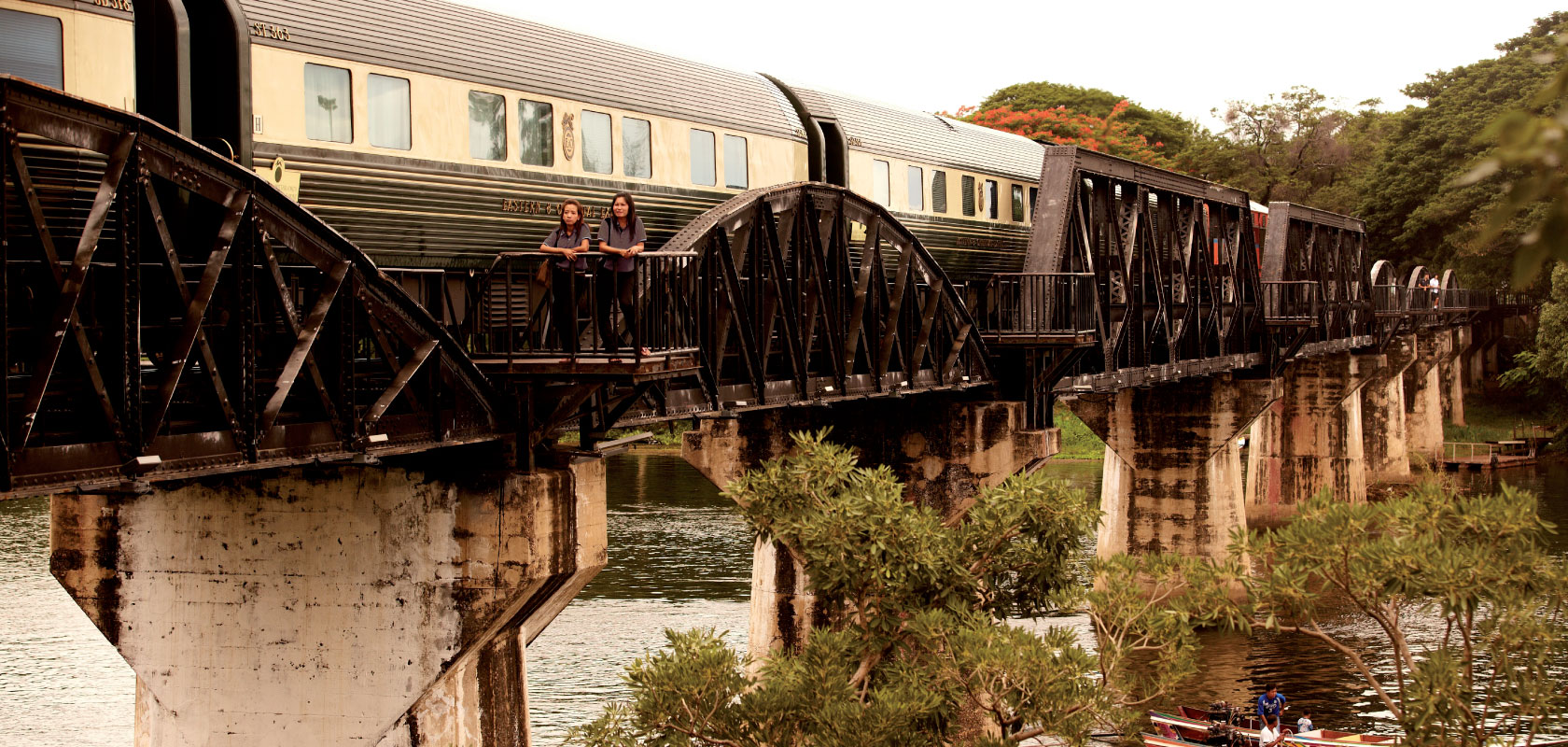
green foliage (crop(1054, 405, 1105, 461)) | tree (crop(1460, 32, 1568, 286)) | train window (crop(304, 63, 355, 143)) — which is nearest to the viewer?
tree (crop(1460, 32, 1568, 286))

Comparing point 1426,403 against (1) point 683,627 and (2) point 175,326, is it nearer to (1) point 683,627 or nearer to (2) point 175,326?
(1) point 683,627

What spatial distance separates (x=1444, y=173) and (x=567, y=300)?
80.0m

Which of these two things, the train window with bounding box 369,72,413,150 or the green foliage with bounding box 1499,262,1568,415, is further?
the green foliage with bounding box 1499,262,1568,415

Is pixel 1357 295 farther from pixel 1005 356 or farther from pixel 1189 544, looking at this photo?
pixel 1005 356

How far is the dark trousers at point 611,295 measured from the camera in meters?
14.4

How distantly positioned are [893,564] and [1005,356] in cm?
1368

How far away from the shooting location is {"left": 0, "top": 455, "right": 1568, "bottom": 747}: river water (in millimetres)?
31672

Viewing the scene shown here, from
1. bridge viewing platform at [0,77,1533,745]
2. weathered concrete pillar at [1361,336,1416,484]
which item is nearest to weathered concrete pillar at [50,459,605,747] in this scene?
bridge viewing platform at [0,77,1533,745]

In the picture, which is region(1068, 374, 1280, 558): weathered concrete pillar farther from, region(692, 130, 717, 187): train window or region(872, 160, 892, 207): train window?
region(692, 130, 717, 187): train window

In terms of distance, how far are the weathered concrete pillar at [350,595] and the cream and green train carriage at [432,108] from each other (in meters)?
2.69

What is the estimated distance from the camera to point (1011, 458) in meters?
27.8

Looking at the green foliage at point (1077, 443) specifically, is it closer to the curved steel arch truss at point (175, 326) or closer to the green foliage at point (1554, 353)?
the green foliage at point (1554, 353)

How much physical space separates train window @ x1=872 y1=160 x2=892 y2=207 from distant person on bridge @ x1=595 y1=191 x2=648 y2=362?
40.8 feet

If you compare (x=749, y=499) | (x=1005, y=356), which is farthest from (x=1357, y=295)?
(x=749, y=499)
